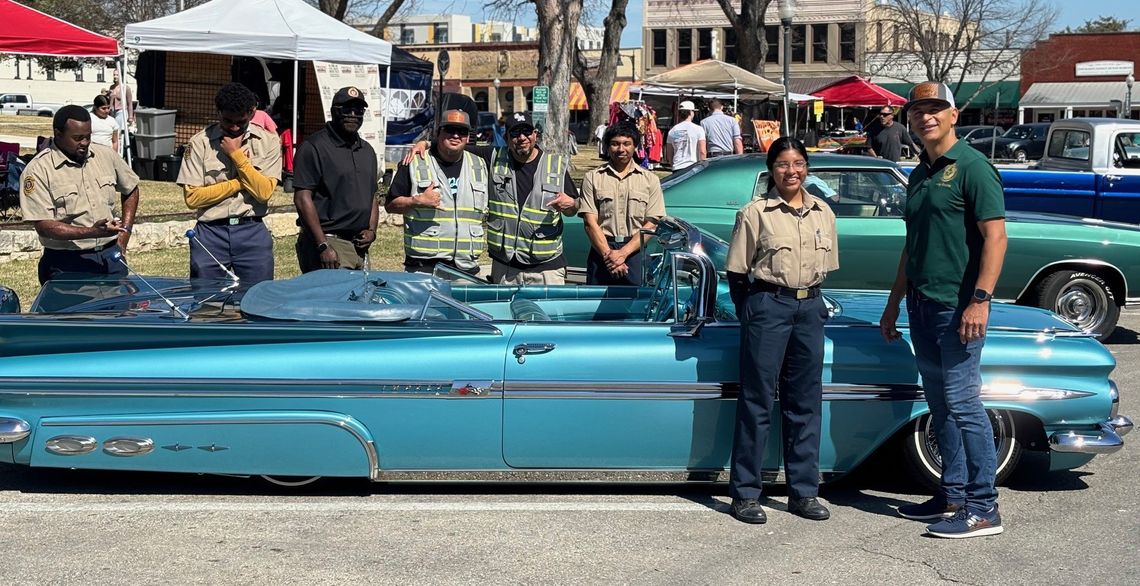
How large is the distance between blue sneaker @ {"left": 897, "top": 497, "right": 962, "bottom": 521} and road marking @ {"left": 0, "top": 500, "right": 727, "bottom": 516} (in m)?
0.76

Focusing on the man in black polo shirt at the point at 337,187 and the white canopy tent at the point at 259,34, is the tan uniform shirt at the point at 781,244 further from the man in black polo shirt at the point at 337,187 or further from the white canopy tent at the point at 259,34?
the white canopy tent at the point at 259,34

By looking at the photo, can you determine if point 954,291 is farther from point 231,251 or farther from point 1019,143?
point 1019,143

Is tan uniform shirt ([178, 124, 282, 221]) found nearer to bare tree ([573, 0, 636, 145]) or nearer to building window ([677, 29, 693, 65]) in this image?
bare tree ([573, 0, 636, 145])

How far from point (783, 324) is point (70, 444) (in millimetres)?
2899

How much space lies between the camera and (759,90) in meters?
25.5

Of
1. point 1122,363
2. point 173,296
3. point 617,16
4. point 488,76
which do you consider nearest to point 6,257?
point 173,296

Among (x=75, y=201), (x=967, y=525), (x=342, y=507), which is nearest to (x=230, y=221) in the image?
(x=75, y=201)

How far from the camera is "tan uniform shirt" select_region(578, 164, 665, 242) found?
700cm

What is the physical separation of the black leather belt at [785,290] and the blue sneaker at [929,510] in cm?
100

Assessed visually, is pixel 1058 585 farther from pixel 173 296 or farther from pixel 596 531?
pixel 173 296

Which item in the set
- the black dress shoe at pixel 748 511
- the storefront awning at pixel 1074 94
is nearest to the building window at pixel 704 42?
the storefront awning at pixel 1074 94

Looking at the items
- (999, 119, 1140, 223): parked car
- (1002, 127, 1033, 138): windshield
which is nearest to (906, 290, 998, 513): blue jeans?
(999, 119, 1140, 223): parked car

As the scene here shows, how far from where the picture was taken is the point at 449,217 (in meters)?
6.86

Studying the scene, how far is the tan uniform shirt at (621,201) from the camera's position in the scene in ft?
23.0
